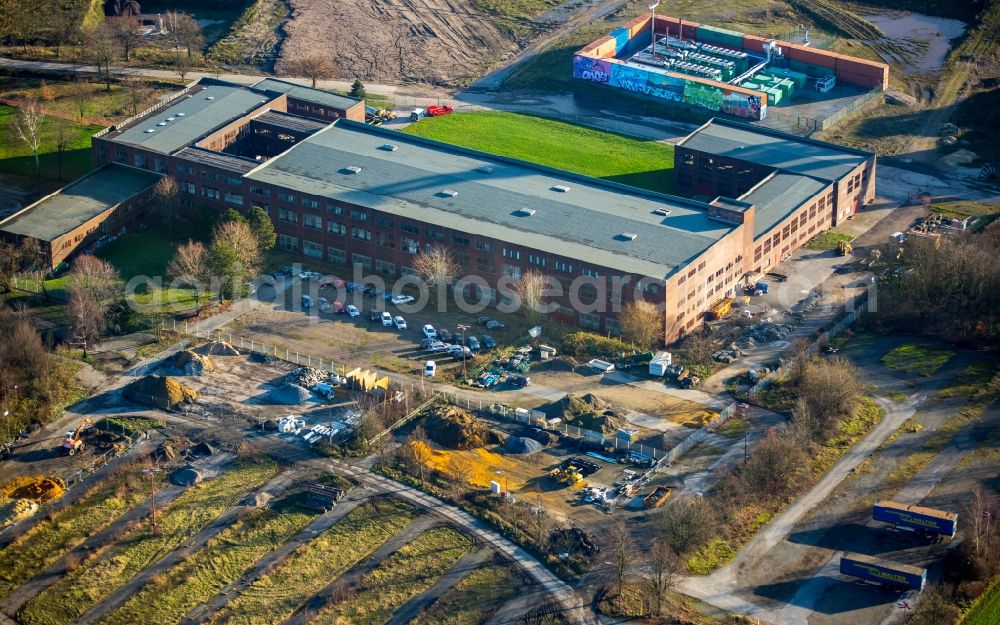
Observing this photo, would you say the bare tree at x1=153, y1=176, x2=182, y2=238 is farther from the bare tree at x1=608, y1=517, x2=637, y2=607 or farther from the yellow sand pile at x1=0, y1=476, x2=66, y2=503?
the bare tree at x1=608, y1=517, x2=637, y2=607

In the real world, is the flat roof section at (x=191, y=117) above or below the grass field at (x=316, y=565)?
above

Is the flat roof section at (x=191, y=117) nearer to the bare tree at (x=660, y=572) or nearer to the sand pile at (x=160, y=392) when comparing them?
the sand pile at (x=160, y=392)

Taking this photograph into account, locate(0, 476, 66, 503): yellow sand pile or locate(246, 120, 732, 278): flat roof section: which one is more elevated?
locate(246, 120, 732, 278): flat roof section

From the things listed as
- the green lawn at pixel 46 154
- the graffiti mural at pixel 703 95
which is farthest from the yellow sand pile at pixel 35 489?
the graffiti mural at pixel 703 95

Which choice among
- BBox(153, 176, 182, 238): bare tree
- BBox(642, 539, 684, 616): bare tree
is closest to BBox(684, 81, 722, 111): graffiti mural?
BBox(153, 176, 182, 238): bare tree

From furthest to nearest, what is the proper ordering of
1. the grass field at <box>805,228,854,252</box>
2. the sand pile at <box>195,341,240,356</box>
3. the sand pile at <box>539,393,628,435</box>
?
the grass field at <box>805,228,854,252</box>
the sand pile at <box>195,341,240,356</box>
the sand pile at <box>539,393,628,435</box>

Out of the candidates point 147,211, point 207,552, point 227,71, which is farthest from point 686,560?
point 227,71

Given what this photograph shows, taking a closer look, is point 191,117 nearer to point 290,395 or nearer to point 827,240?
point 290,395
